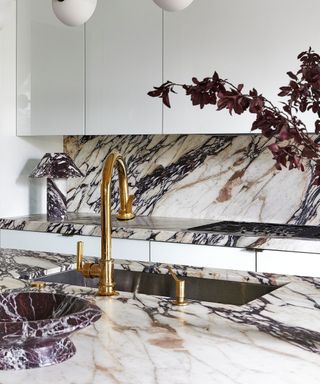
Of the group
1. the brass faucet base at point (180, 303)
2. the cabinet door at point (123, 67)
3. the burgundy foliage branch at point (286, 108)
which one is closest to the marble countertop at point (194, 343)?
the brass faucet base at point (180, 303)

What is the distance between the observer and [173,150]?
3.90m

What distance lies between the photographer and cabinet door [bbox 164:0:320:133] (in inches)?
122

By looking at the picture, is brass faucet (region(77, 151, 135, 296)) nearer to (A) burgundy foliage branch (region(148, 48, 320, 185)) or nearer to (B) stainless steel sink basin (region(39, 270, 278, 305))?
(B) stainless steel sink basin (region(39, 270, 278, 305))

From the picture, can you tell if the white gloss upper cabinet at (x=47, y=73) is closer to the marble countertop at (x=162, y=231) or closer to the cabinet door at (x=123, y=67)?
the cabinet door at (x=123, y=67)

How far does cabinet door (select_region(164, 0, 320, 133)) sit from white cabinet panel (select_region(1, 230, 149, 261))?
2.18ft

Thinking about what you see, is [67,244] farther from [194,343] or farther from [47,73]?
[194,343]

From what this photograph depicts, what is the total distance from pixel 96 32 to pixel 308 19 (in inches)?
49.0

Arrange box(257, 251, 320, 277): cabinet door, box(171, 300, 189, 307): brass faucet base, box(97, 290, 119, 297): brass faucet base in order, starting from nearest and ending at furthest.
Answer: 1. box(171, 300, 189, 307): brass faucet base
2. box(97, 290, 119, 297): brass faucet base
3. box(257, 251, 320, 277): cabinet door

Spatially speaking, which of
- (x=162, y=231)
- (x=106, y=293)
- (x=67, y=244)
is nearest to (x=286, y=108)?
(x=106, y=293)

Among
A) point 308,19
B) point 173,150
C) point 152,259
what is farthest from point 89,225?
point 308,19

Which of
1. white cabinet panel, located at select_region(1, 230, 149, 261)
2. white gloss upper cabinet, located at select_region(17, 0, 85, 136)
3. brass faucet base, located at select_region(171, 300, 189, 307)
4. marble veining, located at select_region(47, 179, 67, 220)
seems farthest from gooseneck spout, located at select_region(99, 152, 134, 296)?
marble veining, located at select_region(47, 179, 67, 220)

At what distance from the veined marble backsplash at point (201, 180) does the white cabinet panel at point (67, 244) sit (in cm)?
62

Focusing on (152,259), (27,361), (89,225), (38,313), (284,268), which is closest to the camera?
(27,361)

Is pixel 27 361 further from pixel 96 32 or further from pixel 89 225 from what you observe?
pixel 96 32
